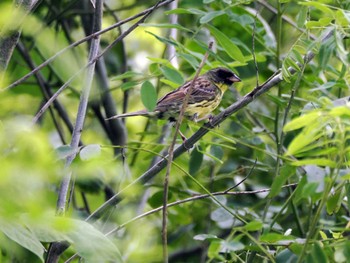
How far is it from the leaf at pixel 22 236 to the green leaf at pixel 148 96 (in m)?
1.04

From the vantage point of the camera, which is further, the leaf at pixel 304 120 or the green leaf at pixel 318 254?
the green leaf at pixel 318 254

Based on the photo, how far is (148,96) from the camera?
9.40ft

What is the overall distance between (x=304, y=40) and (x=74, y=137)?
835 mm

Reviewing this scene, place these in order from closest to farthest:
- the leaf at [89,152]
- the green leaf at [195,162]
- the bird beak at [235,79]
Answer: the leaf at [89,152], the green leaf at [195,162], the bird beak at [235,79]

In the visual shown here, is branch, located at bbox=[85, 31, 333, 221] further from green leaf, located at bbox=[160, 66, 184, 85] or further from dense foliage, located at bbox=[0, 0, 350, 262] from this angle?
green leaf, located at bbox=[160, 66, 184, 85]

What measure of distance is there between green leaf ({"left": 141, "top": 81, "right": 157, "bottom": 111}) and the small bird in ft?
2.77

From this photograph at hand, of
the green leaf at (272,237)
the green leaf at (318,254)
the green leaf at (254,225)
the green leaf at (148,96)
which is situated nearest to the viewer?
the green leaf at (318,254)

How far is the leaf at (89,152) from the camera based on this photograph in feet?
7.34

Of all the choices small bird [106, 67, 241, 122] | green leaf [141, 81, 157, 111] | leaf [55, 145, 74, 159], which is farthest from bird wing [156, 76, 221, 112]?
leaf [55, 145, 74, 159]

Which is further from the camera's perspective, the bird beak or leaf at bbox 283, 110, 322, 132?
the bird beak

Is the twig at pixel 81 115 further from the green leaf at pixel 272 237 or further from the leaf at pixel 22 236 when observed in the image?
the green leaf at pixel 272 237

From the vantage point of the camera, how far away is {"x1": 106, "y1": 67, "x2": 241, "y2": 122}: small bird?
4027 millimetres

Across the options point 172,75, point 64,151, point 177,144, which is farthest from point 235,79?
point 64,151

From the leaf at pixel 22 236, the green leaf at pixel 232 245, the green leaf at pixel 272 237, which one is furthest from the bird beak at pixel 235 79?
the leaf at pixel 22 236
